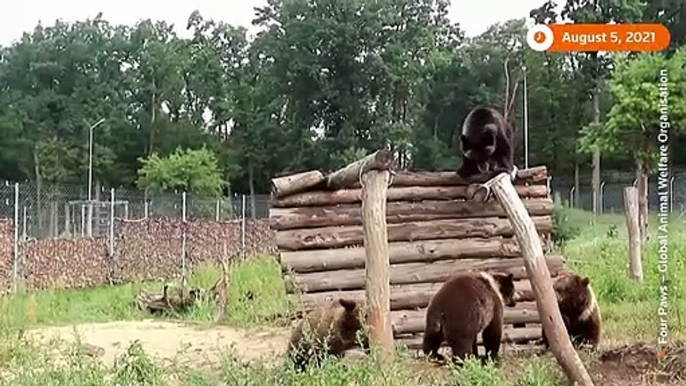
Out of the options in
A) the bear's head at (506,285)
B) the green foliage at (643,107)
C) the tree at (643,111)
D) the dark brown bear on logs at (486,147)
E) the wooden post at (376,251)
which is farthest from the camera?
the green foliage at (643,107)

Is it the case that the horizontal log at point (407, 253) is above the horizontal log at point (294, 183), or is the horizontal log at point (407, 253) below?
below

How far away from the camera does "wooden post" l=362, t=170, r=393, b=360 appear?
217 inches

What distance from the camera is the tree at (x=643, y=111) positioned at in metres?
11.3

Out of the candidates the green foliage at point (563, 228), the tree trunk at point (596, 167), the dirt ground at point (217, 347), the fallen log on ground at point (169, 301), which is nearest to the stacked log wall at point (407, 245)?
the dirt ground at point (217, 347)

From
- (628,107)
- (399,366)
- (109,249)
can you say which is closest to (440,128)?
(109,249)

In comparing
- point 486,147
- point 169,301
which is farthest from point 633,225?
point 169,301

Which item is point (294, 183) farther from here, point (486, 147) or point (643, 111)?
point (643, 111)

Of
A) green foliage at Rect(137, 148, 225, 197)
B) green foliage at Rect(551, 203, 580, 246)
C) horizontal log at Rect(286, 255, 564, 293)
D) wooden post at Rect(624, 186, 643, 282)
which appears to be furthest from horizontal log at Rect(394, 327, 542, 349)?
green foliage at Rect(137, 148, 225, 197)

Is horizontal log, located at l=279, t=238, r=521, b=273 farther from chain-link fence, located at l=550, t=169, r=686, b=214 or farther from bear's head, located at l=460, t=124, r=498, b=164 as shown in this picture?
chain-link fence, located at l=550, t=169, r=686, b=214

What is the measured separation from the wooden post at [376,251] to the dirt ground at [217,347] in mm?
561

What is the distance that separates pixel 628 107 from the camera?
11.9 metres

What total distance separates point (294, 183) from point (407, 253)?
106 cm

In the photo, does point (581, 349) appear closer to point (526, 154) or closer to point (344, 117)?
point (526, 154)

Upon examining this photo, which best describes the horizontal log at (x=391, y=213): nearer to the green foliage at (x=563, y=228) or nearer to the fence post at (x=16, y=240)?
the fence post at (x=16, y=240)
